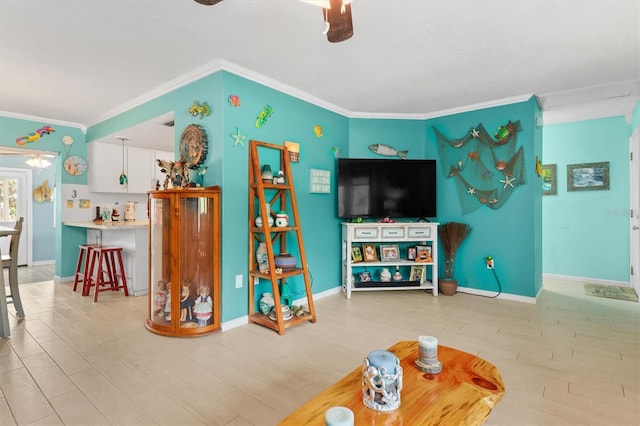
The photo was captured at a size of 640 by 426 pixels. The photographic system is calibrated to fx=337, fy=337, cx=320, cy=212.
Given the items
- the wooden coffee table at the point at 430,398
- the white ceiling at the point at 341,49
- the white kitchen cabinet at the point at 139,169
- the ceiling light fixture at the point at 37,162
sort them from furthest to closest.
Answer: the ceiling light fixture at the point at 37,162 → the white kitchen cabinet at the point at 139,169 → the white ceiling at the point at 341,49 → the wooden coffee table at the point at 430,398

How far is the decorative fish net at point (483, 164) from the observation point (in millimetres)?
4012

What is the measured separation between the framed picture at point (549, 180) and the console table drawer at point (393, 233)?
2688mm

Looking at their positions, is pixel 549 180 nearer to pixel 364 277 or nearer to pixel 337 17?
pixel 364 277

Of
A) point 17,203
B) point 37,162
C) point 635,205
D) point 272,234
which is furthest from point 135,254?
point 635,205

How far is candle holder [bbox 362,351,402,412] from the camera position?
1174 millimetres

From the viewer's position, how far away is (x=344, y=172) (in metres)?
4.29

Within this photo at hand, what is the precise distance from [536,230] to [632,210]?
5.29ft

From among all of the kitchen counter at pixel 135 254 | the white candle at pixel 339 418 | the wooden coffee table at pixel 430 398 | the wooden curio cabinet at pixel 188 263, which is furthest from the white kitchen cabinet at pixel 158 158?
the white candle at pixel 339 418

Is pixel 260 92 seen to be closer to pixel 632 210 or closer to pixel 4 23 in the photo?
pixel 4 23

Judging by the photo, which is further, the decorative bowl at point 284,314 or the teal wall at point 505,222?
the teal wall at point 505,222

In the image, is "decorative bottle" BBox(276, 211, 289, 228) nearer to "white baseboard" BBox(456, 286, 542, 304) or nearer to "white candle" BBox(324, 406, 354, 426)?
"white candle" BBox(324, 406, 354, 426)

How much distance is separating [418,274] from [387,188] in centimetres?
119

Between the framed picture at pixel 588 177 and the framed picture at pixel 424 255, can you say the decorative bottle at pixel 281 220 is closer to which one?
the framed picture at pixel 424 255

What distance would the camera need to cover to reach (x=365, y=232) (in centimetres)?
420
